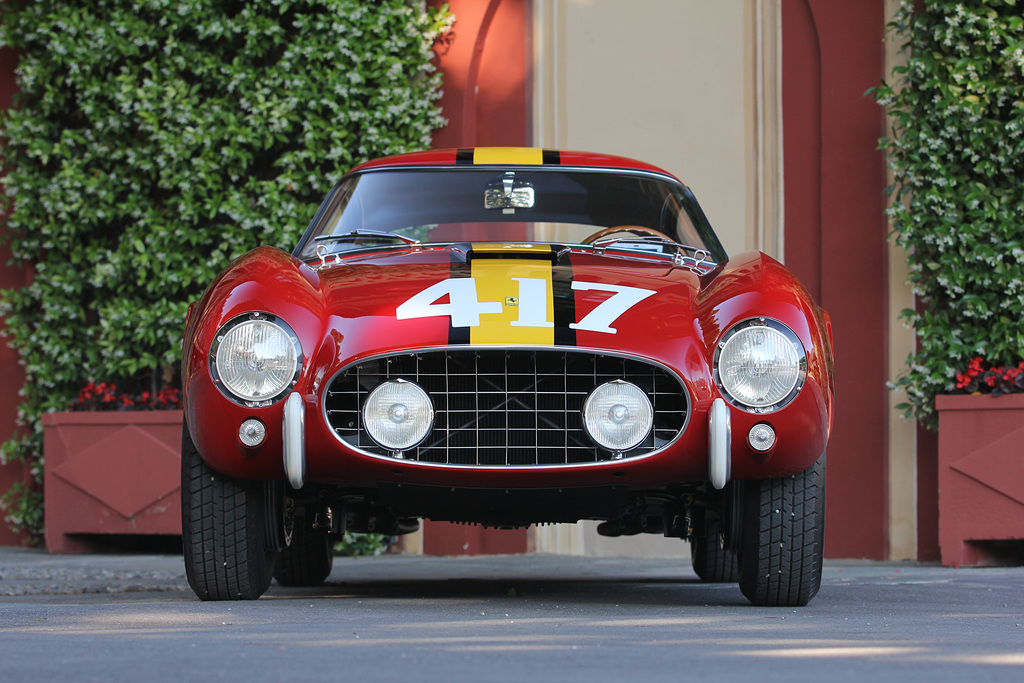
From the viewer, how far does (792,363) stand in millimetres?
3020

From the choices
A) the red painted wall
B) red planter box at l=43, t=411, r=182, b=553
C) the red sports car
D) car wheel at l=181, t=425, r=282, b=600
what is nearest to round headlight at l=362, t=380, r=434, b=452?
the red sports car

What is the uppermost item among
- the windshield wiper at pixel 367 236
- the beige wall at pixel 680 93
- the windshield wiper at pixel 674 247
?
the beige wall at pixel 680 93

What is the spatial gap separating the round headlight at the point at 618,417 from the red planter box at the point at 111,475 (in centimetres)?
410

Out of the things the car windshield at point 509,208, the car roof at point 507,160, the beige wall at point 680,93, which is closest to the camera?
the car windshield at point 509,208

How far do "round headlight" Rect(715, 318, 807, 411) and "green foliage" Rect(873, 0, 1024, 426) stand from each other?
12.0 ft

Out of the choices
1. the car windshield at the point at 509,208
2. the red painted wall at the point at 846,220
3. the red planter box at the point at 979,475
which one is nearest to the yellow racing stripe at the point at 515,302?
the car windshield at the point at 509,208

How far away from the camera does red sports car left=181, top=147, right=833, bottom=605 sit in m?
2.99

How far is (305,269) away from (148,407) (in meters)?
3.82

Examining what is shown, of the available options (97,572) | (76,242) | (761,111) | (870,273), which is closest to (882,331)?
(870,273)

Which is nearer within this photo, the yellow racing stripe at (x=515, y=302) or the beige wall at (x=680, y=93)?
the yellow racing stripe at (x=515, y=302)

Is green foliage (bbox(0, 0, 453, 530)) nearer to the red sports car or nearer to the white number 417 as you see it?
the red sports car

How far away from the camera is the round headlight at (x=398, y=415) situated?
2.99 m

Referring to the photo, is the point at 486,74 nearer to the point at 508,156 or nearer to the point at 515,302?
the point at 508,156

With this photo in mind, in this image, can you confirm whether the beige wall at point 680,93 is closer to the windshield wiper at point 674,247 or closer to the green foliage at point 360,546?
the green foliage at point 360,546
